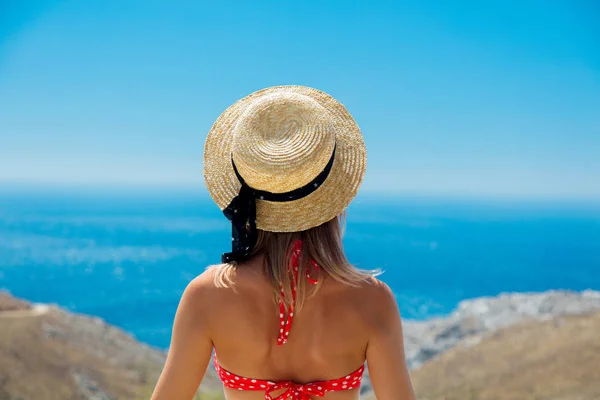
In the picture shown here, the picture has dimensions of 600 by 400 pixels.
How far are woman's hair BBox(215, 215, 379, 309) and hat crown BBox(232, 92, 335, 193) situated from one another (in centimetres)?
15

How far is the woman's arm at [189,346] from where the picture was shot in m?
1.64

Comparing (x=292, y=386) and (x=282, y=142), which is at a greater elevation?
(x=282, y=142)

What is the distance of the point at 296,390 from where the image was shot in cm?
166

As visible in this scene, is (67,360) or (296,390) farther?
(67,360)

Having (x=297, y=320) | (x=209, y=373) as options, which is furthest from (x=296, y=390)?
(x=209, y=373)

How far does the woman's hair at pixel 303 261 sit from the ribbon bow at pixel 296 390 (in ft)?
0.79

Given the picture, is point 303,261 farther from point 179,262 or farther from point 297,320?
point 179,262

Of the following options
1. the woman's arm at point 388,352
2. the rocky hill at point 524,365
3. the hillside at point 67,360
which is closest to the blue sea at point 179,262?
the rocky hill at point 524,365

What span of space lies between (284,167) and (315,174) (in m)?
0.09

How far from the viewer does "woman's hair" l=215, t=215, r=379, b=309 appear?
5.28 feet

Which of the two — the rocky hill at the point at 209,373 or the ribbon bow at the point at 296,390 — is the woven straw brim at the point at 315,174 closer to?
the ribbon bow at the point at 296,390

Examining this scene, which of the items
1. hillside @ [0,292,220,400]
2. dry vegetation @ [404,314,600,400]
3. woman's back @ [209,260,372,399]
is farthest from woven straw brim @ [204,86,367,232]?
hillside @ [0,292,220,400]

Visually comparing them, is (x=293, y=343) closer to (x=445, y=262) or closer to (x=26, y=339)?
(x=26, y=339)

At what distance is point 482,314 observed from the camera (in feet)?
36.4
